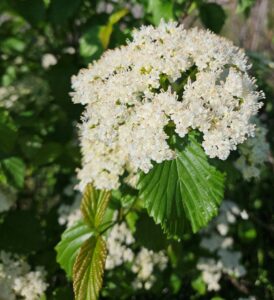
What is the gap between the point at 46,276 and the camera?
7.14ft

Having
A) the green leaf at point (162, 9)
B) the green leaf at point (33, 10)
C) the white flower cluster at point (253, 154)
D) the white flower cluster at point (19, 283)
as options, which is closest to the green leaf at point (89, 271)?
the white flower cluster at point (19, 283)

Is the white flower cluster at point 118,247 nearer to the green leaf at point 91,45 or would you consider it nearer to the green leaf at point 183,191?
the green leaf at point 91,45

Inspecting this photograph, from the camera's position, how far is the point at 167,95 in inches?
54.7

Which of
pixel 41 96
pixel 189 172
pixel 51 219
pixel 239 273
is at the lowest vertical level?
pixel 239 273

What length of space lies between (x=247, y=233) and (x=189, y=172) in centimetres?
134

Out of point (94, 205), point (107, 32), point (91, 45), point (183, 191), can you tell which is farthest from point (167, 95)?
point (91, 45)

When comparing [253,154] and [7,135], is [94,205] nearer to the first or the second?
[7,135]

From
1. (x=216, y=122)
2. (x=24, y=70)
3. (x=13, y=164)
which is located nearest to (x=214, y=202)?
(x=216, y=122)

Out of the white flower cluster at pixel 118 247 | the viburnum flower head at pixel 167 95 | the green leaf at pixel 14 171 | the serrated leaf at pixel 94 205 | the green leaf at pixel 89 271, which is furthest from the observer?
the white flower cluster at pixel 118 247

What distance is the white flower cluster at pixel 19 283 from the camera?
190cm

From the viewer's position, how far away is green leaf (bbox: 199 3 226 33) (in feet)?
7.18

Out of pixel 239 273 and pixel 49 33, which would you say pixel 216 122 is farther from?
pixel 49 33

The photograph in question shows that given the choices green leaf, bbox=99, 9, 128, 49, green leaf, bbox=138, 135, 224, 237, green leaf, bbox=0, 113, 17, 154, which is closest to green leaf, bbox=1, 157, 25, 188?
green leaf, bbox=0, 113, 17, 154

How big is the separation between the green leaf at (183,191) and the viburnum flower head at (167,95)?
0.06 m
